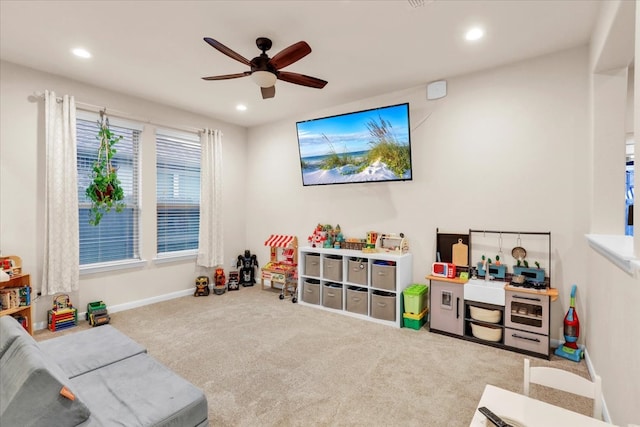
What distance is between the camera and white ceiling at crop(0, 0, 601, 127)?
233 centimetres

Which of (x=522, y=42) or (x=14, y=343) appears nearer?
(x=14, y=343)

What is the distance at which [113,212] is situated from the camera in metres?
4.04

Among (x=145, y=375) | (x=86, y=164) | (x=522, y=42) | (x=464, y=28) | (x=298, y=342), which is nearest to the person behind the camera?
(x=145, y=375)

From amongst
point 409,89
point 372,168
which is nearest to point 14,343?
point 372,168

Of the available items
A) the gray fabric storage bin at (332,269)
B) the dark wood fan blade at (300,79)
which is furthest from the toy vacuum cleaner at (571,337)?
the dark wood fan blade at (300,79)

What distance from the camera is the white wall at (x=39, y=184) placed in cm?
322

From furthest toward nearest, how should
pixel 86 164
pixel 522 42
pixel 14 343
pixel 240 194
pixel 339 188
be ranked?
pixel 240 194
pixel 339 188
pixel 86 164
pixel 522 42
pixel 14 343

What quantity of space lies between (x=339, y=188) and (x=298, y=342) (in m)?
2.25

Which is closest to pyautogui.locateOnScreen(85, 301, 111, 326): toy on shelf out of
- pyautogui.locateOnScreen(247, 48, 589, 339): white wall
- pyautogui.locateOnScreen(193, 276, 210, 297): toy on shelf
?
pyautogui.locateOnScreen(193, 276, 210, 297): toy on shelf

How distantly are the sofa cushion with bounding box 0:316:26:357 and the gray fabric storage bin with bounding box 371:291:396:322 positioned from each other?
3.05m

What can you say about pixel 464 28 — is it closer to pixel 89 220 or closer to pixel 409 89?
pixel 409 89

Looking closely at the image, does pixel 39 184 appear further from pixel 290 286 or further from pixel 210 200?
pixel 290 286

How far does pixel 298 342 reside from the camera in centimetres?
312

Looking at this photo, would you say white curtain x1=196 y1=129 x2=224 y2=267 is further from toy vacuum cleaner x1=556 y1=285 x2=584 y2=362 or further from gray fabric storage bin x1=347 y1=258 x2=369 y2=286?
toy vacuum cleaner x1=556 y1=285 x2=584 y2=362
